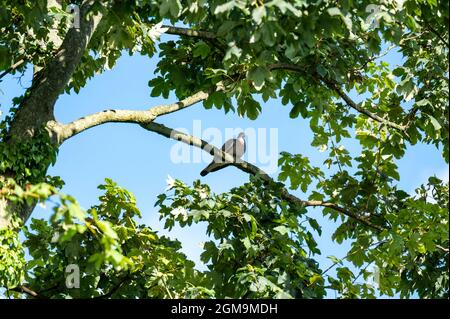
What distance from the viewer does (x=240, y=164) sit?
13.6 meters

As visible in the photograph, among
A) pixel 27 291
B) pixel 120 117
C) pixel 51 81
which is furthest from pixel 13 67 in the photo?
pixel 27 291

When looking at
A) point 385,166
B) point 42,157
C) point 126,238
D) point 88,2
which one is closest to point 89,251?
point 126,238

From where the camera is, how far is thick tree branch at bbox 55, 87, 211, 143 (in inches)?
487

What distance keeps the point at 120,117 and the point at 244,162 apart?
230cm

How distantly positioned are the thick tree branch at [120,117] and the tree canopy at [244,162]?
0.08 ft

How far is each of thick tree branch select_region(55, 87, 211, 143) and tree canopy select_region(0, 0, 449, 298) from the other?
0.08 feet

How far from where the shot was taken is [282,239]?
1163 centimetres

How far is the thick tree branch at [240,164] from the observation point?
43.3 feet

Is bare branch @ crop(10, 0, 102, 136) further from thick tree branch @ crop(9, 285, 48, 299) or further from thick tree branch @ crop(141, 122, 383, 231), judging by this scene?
thick tree branch @ crop(9, 285, 48, 299)

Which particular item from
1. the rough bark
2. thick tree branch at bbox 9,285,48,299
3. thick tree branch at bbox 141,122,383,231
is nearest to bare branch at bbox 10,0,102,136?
the rough bark

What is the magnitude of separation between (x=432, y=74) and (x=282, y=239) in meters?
4.20

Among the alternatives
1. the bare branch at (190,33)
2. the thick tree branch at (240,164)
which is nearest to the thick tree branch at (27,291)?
the thick tree branch at (240,164)

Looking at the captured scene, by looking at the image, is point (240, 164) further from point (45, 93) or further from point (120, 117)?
point (45, 93)

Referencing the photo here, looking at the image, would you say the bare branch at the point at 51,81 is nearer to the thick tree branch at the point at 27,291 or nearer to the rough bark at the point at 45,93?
the rough bark at the point at 45,93
